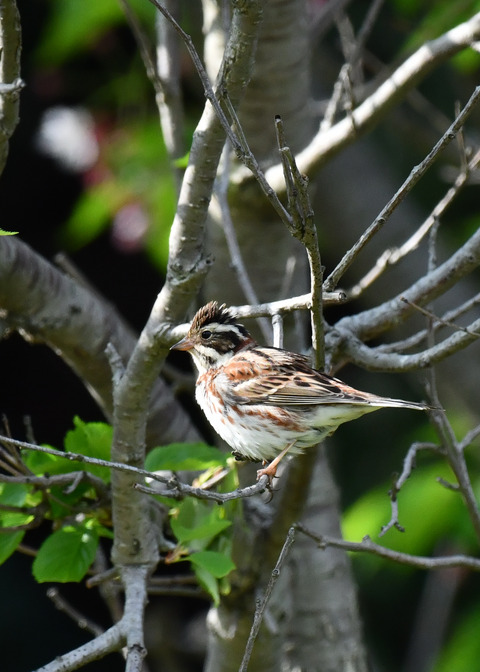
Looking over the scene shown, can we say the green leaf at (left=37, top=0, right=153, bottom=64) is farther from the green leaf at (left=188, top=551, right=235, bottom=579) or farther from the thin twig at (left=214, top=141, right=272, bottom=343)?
the green leaf at (left=188, top=551, right=235, bottom=579)

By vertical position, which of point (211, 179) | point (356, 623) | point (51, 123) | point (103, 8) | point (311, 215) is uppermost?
point (103, 8)

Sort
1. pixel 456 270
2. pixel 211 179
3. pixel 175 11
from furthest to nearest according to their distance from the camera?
pixel 175 11 < pixel 456 270 < pixel 211 179

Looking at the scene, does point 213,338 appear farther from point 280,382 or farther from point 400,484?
point 400,484

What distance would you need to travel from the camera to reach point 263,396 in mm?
3604

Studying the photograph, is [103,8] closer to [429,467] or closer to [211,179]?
[211,179]

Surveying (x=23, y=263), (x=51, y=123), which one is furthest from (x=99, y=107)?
(x=23, y=263)

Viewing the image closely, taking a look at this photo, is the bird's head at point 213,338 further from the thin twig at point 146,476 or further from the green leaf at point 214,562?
the thin twig at point 146,476

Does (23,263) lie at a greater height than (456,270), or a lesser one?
lesser

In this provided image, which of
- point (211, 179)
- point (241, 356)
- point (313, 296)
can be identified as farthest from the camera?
point (241, 356)

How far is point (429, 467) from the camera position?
18.7 ft

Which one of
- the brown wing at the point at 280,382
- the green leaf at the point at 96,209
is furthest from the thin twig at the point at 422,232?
the green leaf at the point at 96,209

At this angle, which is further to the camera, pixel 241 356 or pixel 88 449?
pixel 241 356

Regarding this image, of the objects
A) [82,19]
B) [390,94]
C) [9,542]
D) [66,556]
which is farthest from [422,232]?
[82,19]

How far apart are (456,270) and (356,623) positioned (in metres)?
2.14
